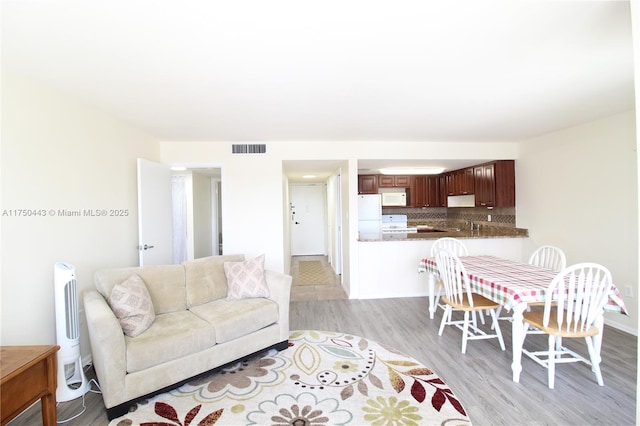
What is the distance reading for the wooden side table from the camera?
1452 millimetres

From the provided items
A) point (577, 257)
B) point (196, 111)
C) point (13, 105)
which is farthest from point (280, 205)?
point (577, 257)

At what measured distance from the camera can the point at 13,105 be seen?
83.1 inches

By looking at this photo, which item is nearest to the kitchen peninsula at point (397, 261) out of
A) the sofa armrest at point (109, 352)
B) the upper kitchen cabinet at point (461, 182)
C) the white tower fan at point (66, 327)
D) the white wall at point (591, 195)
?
the white wall at point (591, 195)

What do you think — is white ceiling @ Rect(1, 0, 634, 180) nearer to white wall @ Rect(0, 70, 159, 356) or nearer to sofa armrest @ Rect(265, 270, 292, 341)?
white wall @ Rect(0, 70, 159, 356)

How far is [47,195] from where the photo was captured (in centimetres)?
236

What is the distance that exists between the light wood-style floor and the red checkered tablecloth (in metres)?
0.58

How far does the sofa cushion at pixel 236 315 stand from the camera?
251 centimetres

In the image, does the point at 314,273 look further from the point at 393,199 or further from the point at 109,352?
the point at 109,352

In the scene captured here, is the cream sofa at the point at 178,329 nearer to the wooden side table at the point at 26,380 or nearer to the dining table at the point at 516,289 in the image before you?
the wooden side table at the point at 26,380

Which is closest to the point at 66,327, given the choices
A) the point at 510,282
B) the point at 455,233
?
the point at 510,282

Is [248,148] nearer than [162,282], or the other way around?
[162,282]

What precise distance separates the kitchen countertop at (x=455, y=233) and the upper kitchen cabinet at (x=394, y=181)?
953mm

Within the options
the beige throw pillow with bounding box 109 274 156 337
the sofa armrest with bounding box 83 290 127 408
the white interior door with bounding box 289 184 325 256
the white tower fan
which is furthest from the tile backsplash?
the white tower fan

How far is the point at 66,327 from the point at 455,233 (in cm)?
523
